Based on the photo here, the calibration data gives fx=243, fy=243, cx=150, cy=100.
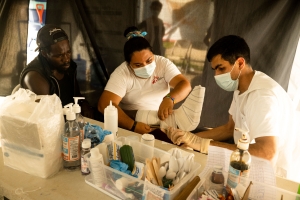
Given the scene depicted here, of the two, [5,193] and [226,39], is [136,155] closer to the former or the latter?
[5,193]

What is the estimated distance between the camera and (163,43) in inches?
88.4

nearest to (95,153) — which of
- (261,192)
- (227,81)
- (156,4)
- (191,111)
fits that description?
(261,192)

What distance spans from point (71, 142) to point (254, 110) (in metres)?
0.84

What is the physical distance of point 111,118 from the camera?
1078 mm

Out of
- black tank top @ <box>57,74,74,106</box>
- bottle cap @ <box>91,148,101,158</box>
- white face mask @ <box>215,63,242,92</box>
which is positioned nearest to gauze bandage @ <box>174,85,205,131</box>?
white face mask @ <box>215,63,242,92</box>

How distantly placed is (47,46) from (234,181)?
4.80 feet

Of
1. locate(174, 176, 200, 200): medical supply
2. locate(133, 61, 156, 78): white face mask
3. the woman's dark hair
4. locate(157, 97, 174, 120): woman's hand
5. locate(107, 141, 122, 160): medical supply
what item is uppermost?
the woman's dark hair

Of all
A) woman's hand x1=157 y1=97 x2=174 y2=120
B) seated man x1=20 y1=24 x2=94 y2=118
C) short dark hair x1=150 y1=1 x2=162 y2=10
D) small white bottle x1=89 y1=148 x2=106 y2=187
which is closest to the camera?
small white bottle x1=89 y1=148 x2=106 y2=187

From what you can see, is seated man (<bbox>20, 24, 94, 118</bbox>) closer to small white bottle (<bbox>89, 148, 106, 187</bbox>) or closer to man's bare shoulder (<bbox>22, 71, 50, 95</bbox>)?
man's bare shoulder (<bbox>22, 71, 50, 95</bbox>)

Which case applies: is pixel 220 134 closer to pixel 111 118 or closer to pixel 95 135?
pixel 111 118

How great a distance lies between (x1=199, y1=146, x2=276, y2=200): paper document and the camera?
70cm

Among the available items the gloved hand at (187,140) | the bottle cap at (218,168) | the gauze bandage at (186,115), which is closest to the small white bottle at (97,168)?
the bottle cap at (218,168)

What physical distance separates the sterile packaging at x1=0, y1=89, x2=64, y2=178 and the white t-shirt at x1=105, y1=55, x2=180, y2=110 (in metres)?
0.97

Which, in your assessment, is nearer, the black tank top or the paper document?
the paper document
